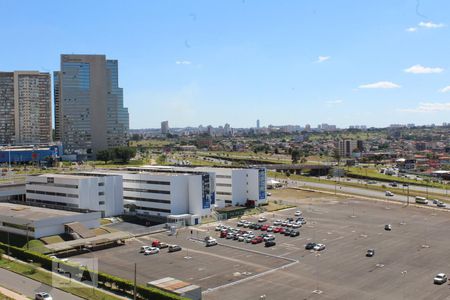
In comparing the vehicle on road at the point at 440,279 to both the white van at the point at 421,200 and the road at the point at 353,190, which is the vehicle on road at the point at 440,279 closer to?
the white van at the point at 421,200

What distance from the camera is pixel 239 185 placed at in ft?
145

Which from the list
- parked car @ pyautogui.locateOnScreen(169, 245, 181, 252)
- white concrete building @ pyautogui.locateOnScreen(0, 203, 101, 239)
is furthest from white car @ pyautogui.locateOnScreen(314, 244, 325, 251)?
white concrete building @ pyautogui.locateOnScreen(0, 203, 101, 239)

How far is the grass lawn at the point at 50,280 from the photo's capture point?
1967 cm

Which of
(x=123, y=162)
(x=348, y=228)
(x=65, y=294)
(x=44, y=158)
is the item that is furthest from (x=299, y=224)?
(x=44, y=158)

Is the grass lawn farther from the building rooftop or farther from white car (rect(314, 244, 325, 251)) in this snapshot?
white car (rect(314, 244, 325, 251))

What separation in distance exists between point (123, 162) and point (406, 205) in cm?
4773

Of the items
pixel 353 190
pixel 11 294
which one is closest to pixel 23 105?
pixel 353 190

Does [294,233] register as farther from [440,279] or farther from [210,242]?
[440,279]

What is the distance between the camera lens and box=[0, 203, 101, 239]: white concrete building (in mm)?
30062

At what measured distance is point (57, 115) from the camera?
110 metres

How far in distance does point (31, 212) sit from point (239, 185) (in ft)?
59.7

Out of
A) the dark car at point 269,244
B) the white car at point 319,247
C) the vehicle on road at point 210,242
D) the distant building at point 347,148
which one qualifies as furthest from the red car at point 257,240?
the distant building at point 347,148

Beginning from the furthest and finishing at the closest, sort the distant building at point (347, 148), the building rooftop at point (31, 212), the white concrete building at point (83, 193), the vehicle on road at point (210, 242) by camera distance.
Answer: the distant building at point (347, 148), the white concrete building at point (83, 193), the building rooftop at point (31, 212), the vehicle on road at point (210, 242)

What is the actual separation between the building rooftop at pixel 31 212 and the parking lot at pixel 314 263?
5.76 meters
